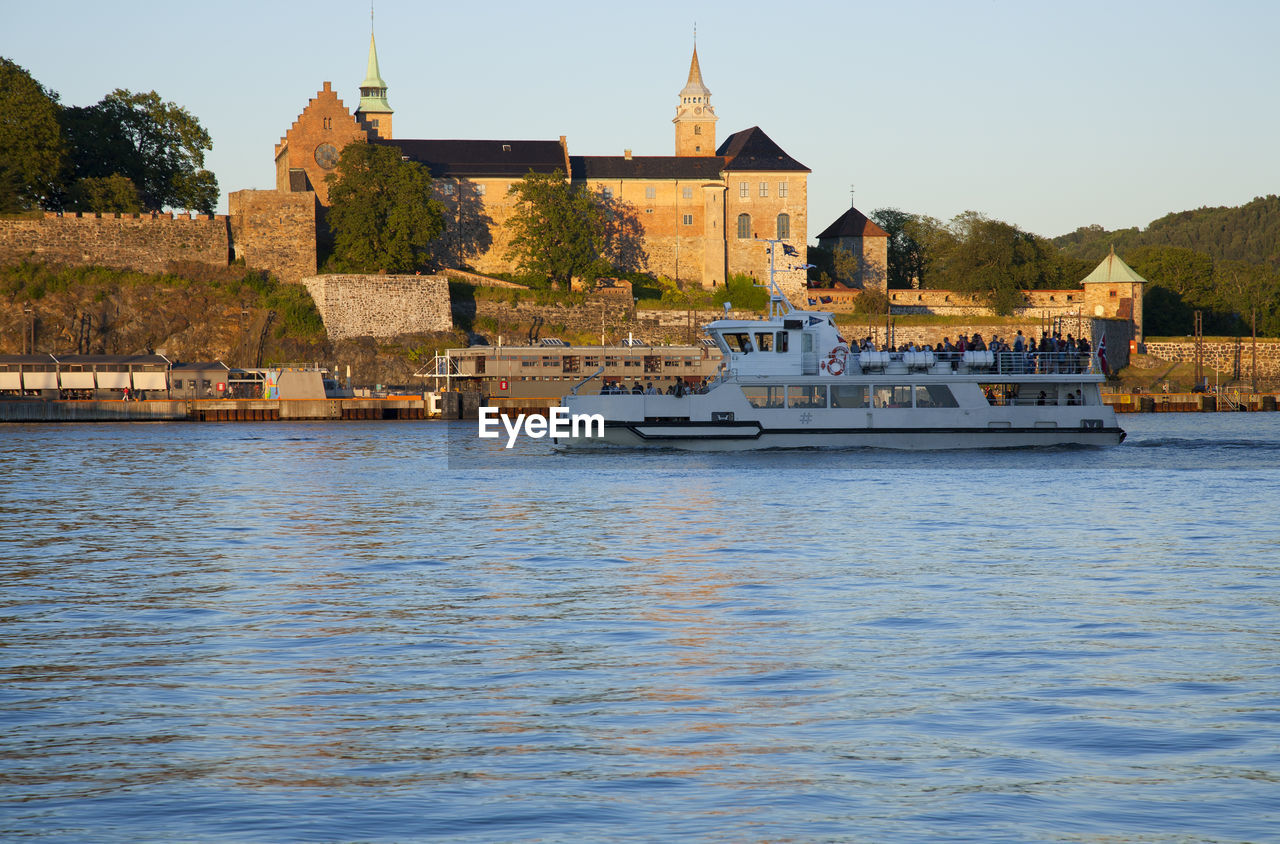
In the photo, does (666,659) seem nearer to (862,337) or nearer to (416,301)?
(416,301)

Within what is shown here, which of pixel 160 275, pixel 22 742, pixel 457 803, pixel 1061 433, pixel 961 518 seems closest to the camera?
pixel 457 803

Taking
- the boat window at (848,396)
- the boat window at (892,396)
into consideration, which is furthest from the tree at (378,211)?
the boat window at (892,396)

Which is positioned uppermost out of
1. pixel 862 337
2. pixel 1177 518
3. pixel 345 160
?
pixel 345 160

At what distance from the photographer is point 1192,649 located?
13148 mm

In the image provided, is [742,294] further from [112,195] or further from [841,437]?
[841,437]

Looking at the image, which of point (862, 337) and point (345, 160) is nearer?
point (345, 160)

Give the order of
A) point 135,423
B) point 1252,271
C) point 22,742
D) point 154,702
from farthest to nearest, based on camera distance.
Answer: point 1252,271
point 135,423
point 154,702
point 22,742

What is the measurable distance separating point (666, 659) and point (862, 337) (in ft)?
259

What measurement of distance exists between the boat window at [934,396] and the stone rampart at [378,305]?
47736 millimetres

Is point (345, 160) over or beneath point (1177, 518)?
over

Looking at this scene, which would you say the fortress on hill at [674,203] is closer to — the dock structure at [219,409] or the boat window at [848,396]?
the dock structure at [219,409]

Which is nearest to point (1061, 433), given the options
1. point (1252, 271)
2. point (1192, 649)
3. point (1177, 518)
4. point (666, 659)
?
point (1177, 518)

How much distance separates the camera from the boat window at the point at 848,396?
3838 cm

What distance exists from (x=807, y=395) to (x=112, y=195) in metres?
60.3
